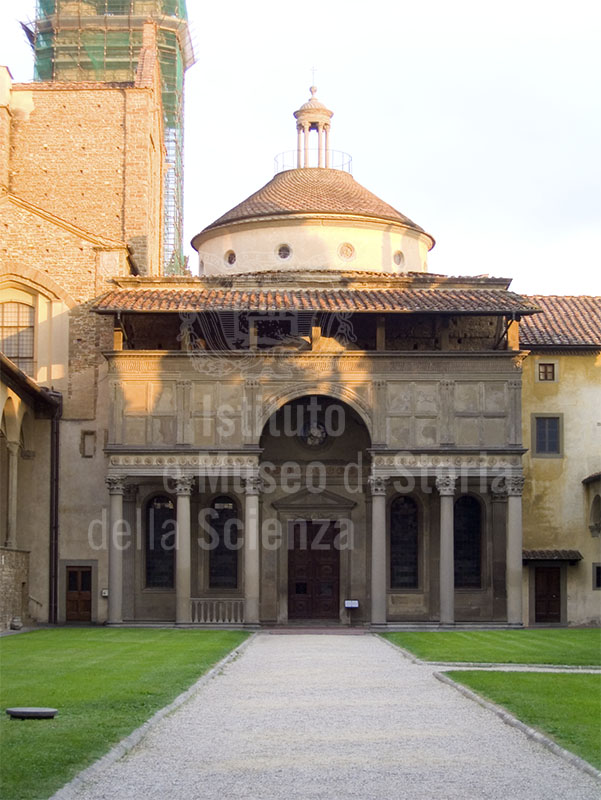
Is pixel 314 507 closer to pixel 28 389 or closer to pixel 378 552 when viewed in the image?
pixel 378 552

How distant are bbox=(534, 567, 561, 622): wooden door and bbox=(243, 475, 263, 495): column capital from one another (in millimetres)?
10225

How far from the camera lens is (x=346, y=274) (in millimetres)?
48875

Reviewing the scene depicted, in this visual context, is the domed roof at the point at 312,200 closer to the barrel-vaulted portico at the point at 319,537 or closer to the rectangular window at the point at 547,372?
the rectangular window at the point at 547,372

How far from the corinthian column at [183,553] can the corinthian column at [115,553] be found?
1.72m

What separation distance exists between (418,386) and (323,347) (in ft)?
10.9

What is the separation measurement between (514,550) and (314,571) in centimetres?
728

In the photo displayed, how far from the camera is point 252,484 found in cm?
4122

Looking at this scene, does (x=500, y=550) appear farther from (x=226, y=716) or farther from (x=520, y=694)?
(x=226, y=716)

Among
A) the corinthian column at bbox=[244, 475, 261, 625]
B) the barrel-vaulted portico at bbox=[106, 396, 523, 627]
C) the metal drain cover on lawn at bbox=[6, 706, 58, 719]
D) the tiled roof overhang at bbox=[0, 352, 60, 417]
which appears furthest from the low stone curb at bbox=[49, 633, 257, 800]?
the barrel-vaulted portico at bbox=[106, 396, 523, 627]

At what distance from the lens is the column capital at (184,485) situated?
134ft

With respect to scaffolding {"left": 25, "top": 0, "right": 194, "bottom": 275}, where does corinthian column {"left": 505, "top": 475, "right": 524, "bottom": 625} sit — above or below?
below

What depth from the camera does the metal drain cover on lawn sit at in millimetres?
15664

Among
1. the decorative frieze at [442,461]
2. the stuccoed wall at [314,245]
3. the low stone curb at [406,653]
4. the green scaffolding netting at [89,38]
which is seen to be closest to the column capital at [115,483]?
the decorative frieze at [442,461]

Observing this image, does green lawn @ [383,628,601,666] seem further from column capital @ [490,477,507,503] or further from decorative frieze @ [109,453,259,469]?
decorative frieze @ [109,453,259,469]
